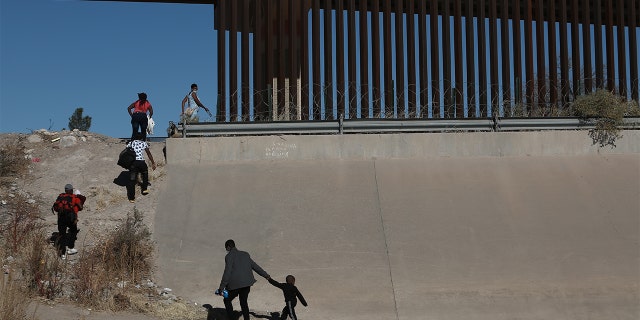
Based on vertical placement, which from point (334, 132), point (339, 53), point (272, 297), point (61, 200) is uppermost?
point (339, 53)

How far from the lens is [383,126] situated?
53.7 ft

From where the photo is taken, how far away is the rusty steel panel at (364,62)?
18.5m

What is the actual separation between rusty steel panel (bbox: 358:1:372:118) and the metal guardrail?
6.32ft

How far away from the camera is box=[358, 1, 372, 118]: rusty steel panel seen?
1848 cm

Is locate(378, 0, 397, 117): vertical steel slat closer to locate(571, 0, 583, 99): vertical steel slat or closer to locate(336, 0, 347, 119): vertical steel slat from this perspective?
locate(336, 0, 347, 119): vertical steel slat

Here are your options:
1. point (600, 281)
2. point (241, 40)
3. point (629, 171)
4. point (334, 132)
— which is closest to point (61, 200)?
point (334, 132)

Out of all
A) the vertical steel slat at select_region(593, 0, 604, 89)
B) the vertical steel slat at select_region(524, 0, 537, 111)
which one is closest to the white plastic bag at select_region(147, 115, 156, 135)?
the vertical steel slat at select_region(524, 0, 537, 111)

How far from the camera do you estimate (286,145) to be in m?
16.0

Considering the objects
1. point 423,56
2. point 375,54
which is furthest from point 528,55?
Result: point 375,54

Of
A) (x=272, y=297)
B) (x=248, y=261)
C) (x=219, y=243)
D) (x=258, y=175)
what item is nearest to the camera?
(x=248, y=261)

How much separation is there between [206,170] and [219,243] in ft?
7.87

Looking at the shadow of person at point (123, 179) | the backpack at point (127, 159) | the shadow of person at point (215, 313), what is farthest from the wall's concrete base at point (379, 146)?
the shadow of person at point (215, 313)

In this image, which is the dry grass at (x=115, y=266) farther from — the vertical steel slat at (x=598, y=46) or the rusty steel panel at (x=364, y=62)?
the vertical steel slat at (x=598, y=46)

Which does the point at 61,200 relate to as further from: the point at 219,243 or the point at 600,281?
the point at 600,281
